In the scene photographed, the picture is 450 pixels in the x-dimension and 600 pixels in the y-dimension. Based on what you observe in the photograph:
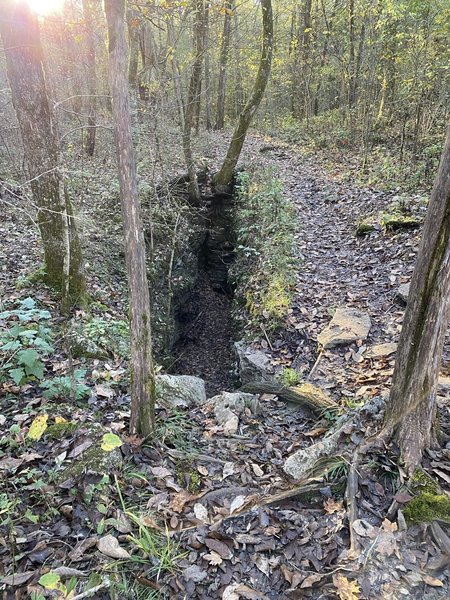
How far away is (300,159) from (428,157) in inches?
235

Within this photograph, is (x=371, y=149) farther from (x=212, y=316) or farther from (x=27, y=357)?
(x=27, y=357)

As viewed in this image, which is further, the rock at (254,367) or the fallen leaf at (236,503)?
the rock at (254,367)

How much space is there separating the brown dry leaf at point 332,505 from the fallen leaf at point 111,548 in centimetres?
136

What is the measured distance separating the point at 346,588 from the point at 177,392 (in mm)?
2773

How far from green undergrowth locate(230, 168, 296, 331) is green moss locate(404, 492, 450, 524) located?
142 inches

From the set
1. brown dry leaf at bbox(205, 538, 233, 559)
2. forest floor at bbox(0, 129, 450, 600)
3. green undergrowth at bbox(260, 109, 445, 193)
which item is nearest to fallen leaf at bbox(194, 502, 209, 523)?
forest floor at bbox(0, 129, 450, 600)

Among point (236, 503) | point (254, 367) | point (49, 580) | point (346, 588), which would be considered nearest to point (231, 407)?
point (254, 367)

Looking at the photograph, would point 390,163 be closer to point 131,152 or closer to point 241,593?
point 131,152

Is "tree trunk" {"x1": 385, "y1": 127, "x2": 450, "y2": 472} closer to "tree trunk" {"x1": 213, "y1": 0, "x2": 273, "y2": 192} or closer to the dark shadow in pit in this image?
the dark shadow in pit

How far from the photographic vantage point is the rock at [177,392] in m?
4.32

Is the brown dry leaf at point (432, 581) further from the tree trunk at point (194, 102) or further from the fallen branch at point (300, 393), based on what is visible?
the tree trunk at point (194, 102)

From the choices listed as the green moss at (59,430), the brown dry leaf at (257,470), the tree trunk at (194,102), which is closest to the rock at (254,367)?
the brown dry leaf at (257,470)

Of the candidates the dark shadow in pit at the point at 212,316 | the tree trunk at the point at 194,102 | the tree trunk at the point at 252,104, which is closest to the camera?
the dark shadow in pit at the point at 212,316

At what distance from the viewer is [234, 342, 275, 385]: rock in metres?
5.41
